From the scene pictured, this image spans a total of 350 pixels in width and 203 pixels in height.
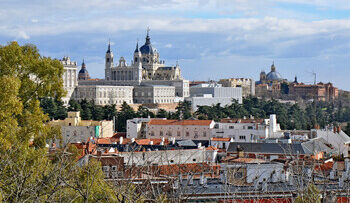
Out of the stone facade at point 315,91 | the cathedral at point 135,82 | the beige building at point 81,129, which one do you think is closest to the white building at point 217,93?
the cathedral at point 135,82

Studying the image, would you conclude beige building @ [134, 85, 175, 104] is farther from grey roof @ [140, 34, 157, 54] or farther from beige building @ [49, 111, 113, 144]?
beige building @ [49, 111, 113, 144]

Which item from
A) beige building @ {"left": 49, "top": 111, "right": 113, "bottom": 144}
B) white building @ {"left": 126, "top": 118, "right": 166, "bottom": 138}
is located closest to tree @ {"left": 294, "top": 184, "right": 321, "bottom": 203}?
beige building @ {"left": 49, "top": 111, "right": 113, "bottom": 144}

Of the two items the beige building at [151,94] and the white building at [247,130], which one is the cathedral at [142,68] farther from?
the white building at [247,130]

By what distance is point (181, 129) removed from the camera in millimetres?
61188

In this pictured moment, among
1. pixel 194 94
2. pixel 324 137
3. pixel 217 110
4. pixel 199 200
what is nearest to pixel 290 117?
pixel 217 110

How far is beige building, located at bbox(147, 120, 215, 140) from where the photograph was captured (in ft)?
198

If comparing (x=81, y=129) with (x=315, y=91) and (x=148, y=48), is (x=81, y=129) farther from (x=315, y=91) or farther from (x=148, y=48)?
(x=315, y=91)

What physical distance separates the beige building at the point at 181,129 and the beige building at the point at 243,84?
108 m

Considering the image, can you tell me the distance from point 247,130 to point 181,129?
6842 millimetres

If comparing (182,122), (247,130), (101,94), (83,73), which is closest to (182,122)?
(182,122)

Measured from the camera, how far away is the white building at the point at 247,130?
56438 millimetres

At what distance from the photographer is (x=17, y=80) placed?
54.5ft

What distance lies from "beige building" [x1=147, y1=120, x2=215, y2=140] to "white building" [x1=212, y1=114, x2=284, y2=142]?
0.99 metres

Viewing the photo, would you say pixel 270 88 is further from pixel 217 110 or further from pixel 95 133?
pixel 95 133
